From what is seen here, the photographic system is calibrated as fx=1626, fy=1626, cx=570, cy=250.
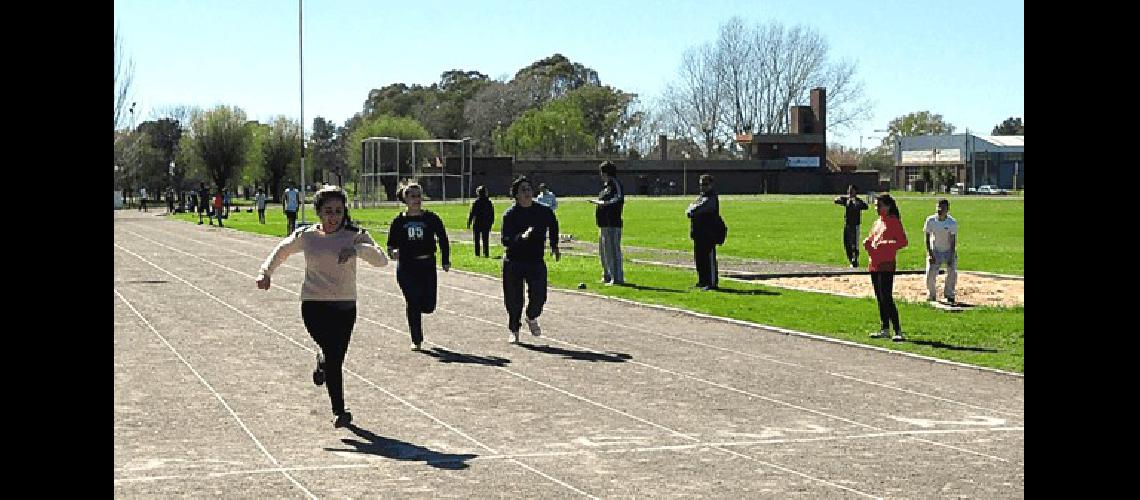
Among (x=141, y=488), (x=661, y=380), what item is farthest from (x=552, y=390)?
(x=141, y=488)

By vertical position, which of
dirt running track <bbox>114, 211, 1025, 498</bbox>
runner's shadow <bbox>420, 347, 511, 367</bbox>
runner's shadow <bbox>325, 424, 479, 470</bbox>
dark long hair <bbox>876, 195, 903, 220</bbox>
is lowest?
runner's shadow <bbox>325, 424, 479, 470</bbox>

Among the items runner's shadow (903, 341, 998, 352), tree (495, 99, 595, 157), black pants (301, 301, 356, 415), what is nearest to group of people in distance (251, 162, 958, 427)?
black pants (301, 301, 356, 415)

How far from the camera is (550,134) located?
13750 centimetres

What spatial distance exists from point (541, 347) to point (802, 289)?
9094 mm

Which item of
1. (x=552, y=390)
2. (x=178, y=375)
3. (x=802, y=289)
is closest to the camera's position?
(x=552, y=390)

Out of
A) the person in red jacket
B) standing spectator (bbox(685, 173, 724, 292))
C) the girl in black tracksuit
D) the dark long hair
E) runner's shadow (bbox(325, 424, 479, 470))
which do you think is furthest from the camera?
standing spectator (bbox(685, 173, 724, 292))

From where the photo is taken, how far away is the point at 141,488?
7965mm

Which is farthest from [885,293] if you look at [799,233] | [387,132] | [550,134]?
[550,134]

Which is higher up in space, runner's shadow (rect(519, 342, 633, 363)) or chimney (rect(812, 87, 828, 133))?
chimney (rect(812, 87, 828, 133))

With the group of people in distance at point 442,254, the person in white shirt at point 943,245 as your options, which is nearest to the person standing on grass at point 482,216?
the group of people in distance at point 442,254

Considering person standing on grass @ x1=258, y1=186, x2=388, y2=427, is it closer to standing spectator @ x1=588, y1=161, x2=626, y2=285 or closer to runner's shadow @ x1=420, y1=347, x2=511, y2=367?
runner's shadow @ x1=420, y1=347, x2=511, y2=367

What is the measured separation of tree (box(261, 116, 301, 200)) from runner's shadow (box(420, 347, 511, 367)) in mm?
104050

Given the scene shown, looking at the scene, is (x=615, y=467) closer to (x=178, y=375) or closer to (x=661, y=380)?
(x=661, y=380)

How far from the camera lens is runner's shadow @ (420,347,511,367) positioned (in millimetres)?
14227
